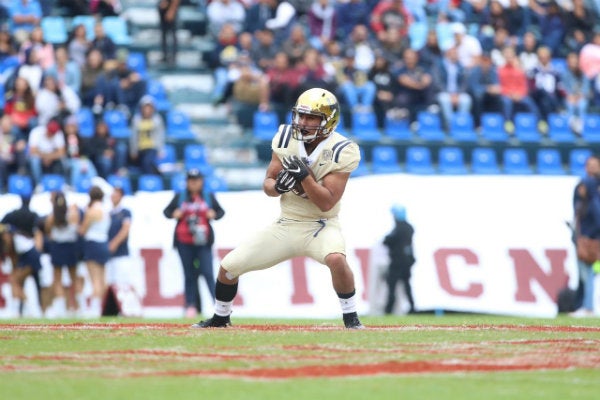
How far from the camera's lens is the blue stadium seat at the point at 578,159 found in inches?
884

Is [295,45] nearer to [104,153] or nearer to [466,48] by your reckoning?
[466,48]

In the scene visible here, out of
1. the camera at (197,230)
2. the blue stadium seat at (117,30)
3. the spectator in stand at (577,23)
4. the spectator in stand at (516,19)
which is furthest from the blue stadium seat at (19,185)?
the spectator in stand at (577,23)

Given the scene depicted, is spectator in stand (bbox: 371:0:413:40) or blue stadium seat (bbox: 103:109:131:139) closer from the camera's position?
blue stadium seat (bbox: 103:109:131:139)

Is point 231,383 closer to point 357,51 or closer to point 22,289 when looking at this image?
point 22,289

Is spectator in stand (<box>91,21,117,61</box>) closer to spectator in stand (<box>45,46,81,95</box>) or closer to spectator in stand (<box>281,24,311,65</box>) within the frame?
spectator in stand (<box>45,46,81,95</box>)

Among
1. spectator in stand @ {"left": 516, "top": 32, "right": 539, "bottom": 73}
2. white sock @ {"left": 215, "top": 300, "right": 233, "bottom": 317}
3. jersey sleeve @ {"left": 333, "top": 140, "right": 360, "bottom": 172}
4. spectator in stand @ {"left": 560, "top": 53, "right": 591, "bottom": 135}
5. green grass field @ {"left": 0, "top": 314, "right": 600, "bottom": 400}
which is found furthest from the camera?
spectator in stand @ {"left": 516, "top": 32, "right": 539, "bottom": 73}

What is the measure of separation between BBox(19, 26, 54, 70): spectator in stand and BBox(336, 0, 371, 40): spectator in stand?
5219 millimetres

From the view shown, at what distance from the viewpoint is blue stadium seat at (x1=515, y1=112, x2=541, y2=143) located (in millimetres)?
23047

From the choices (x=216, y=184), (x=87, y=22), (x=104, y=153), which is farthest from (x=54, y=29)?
(x=216, y=184)

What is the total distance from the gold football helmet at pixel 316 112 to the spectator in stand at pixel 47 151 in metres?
8.67

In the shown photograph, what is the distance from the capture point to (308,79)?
2173cm

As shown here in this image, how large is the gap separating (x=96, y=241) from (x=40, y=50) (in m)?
4.20

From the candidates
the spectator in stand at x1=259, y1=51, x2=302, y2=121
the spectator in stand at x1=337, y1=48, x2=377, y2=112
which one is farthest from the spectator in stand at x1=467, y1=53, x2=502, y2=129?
the spectator in stand at x1=259, y1=51, x2=302, y2=121

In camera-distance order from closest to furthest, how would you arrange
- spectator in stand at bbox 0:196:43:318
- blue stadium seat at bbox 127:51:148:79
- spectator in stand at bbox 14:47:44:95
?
spectator in stand at bbox 0:196:43:318 < spectator in stand at bbox 14:47:44:95 < blue stadium seat at bbox 127:51:148:79
